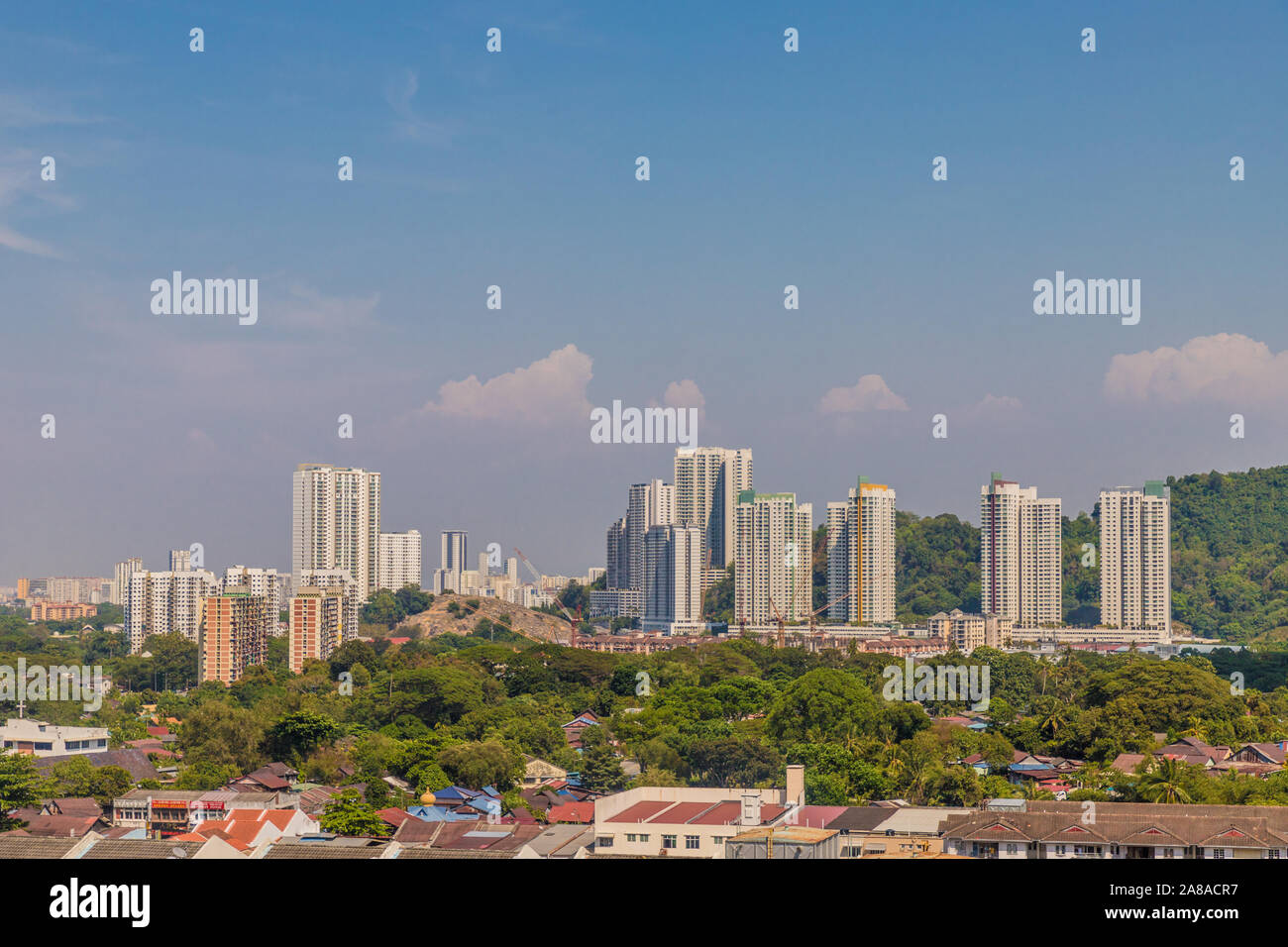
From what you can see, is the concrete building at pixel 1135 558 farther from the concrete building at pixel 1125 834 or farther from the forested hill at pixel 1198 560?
the concrete building at pixel 1125 834

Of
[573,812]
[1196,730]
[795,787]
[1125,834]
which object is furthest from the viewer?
[1196,730]

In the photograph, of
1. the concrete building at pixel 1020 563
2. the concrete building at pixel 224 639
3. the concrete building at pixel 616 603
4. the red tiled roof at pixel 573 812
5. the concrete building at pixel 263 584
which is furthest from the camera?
the concrete building at pixel 616 603

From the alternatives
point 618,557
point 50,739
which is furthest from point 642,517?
point 50,739

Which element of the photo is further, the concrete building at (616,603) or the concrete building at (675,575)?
the concrete building at (616,603)

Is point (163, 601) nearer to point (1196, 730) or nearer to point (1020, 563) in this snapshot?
point (1020, 563)

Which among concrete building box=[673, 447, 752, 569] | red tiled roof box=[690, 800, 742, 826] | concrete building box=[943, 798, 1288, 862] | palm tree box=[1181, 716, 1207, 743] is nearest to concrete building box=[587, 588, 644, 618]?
concrete building box=[673, 447, 752, 569]

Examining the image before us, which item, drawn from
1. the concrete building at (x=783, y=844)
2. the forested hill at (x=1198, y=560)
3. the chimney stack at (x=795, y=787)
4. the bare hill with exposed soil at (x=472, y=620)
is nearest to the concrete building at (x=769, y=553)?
the forested hill at (x=1198, y=560)
